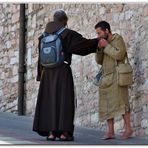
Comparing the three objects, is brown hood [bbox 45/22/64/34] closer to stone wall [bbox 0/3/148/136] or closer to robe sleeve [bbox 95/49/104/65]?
robe sleeve [bbox 95/49/104/65]

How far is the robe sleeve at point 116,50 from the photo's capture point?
6941 mm

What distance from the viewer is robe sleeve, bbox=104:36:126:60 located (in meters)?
6.94

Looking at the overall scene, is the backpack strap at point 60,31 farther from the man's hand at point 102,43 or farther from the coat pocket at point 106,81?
the coat pocket at point 106,81

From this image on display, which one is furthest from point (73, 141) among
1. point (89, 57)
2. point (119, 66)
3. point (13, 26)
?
point (13, 26)

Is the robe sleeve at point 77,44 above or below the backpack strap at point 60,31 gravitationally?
below

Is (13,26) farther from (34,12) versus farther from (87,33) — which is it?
(87,33)

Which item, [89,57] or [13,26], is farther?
[13,26]

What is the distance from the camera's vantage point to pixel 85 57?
9078mm

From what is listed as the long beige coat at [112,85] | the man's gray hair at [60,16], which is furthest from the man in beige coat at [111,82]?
the man's gray hair at [60,16]

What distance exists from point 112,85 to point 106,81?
9 cm

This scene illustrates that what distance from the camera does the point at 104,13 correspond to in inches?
342

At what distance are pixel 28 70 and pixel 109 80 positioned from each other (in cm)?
405

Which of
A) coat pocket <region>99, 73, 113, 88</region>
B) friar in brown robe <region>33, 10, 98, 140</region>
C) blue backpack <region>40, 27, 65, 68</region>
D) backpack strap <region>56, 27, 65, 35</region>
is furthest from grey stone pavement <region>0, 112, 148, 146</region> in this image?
backpack strap <region>56, 27, 65, 35</region>

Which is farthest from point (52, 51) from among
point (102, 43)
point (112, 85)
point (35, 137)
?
point (35, 137)
